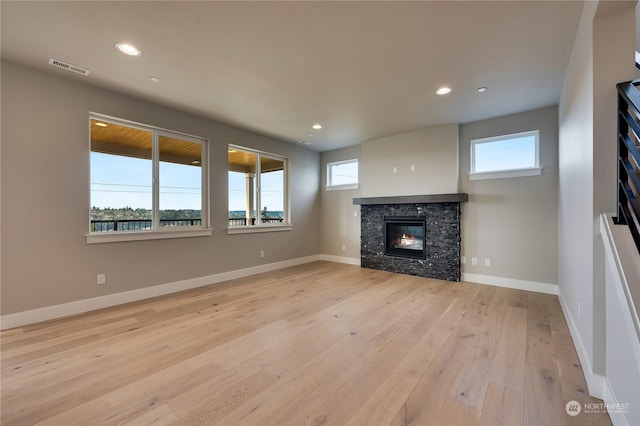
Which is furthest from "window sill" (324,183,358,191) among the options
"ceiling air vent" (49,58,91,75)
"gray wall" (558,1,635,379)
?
"ceiling air vent" (49,58,91,75)

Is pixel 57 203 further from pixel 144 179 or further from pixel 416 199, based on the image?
pixel 416 199

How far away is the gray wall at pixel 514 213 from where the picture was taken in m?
3.75

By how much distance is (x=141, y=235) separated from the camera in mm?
3539

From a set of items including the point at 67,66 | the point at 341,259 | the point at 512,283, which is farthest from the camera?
the point at 341,259

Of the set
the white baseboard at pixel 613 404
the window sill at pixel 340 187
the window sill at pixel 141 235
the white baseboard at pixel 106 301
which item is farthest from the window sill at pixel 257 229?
the white baseboard at pixel 613 404

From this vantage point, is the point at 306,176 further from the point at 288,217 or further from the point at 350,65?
the point at 350,65

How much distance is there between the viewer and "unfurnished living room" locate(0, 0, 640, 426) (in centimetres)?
161

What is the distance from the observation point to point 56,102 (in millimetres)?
2939

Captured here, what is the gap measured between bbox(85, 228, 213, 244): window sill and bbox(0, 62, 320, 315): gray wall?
0.24 feet

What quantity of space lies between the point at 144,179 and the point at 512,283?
5688mm

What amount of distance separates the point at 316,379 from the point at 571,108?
129 inches

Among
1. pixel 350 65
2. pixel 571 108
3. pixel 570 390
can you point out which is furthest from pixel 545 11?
pixel 570 390

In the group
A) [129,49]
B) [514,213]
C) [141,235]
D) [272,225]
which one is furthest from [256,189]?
[514,213]

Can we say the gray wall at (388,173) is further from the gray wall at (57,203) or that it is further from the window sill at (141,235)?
the gray wall at (57,203)
